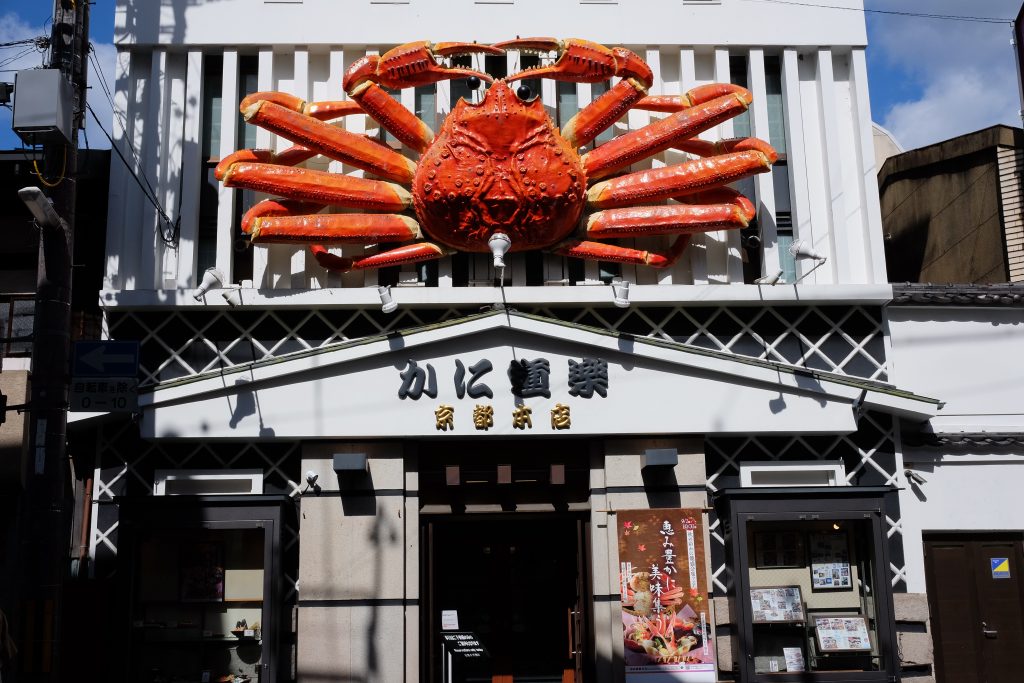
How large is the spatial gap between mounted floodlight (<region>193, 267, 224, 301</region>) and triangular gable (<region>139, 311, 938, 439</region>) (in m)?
1.30

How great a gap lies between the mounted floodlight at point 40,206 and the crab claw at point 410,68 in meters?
4.67

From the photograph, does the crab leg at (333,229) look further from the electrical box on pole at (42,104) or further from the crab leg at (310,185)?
the electrical box on pole at (42,104)

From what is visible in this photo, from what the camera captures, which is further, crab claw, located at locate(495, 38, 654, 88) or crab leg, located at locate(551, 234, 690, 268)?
crab leg, located at locate(551, 234, 690, 268)

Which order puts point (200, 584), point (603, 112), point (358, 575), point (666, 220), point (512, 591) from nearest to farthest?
point (358, 575) → point (200, 584) → point (512, 591) → point (666, 220) → point (603, 112)

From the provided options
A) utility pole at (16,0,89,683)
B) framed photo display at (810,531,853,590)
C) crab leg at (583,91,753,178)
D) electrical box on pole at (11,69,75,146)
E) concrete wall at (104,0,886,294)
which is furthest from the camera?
concrete wall at (104,0,886,294)

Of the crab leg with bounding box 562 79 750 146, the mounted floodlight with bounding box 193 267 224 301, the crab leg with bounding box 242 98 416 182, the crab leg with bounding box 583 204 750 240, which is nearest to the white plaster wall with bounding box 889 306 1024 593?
the crab leg with bounding box 583 204 750 240

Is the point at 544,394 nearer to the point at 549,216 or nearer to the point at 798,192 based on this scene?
the point at 549,216

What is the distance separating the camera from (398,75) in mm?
12680

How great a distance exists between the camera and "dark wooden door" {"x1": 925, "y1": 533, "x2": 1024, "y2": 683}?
12.4m

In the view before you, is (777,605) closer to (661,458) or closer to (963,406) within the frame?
(661,458)

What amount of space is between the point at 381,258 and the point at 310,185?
Result: 48.6 inches

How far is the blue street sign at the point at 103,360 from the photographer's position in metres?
9.95

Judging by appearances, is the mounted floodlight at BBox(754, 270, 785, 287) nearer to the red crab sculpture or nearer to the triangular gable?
the red crab sculpture

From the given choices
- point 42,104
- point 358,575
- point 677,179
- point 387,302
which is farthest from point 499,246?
point 42,104
